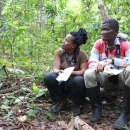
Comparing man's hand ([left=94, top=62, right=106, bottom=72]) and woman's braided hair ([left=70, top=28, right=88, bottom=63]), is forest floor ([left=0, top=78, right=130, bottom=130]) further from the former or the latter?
woman's braided hair ([left=70, top=28, right=88, bottom=63])

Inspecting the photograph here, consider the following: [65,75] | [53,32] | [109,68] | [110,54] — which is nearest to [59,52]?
[65,75]

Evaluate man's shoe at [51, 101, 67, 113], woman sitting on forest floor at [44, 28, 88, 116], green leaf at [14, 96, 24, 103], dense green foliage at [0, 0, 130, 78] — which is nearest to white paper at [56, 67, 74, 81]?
woman sitting on forest floor at [44, 28, 88, 116]

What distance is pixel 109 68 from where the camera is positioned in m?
3.42

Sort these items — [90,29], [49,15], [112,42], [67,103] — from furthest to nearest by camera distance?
[49,15] → [90,29] → [67,103] → [112,42]

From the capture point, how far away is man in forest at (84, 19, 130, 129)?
11.0 feet

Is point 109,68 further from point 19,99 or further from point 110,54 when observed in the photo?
point 19,99

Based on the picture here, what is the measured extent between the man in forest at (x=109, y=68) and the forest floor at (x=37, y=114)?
253mm

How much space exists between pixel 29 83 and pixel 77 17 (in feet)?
8.01

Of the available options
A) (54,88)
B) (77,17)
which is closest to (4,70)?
(54,88)

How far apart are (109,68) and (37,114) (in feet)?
4.30

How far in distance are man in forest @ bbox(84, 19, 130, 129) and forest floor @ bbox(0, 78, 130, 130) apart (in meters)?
0.25

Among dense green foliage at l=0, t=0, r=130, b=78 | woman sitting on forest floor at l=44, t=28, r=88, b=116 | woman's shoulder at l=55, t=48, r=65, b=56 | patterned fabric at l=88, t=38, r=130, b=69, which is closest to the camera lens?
patterned fabric at l=88, t=38, r=130, b=69

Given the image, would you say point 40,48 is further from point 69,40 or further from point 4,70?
point 69,40

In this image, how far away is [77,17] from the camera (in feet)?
20.7
